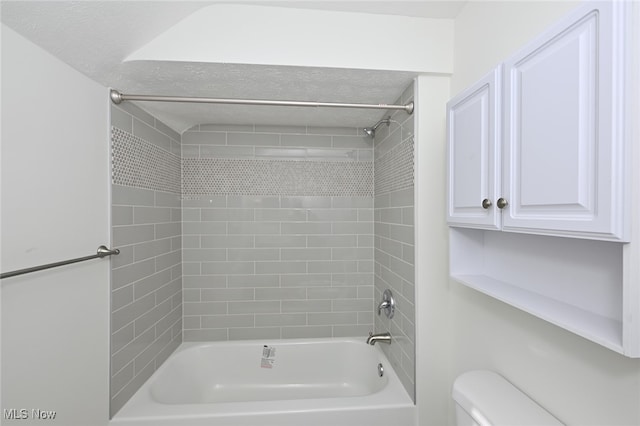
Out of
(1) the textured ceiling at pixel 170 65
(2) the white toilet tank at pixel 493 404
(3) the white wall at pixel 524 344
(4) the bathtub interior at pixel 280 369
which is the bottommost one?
(4) the bathtub interior at pixel 280 369

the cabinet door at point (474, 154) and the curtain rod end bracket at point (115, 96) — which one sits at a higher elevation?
the curtain rod end bracket at point (115, 96)

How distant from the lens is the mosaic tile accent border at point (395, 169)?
1.60m

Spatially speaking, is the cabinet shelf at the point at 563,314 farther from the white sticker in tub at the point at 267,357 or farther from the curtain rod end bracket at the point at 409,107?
the white sticker in tub at the point at 267,357

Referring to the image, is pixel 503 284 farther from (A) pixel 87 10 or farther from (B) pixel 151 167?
(B) pixel 151 167

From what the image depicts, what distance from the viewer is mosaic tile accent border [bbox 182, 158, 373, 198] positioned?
89.7 inches

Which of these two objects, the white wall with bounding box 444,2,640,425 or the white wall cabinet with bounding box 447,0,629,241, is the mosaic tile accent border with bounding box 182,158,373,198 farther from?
the white wall cabinet with bounding box 447,0,629,241

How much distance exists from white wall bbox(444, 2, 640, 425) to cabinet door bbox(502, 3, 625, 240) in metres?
0.28

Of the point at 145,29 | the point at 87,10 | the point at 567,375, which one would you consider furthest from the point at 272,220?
the point at 567,375

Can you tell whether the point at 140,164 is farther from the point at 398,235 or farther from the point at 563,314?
the point at 563,314

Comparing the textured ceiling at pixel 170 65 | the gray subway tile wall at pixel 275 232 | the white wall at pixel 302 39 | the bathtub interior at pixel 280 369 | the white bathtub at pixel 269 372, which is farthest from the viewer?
the gray subway tile wall at pixel 275 232

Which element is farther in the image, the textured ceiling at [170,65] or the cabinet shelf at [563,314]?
the textured ceiling at [170,65]

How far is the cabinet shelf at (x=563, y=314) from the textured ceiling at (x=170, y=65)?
1.09 meters

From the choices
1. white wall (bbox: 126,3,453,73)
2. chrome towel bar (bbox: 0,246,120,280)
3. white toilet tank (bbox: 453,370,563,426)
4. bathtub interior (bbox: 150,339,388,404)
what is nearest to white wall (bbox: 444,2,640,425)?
white toilet tank (bbox: 453,370,563,426)

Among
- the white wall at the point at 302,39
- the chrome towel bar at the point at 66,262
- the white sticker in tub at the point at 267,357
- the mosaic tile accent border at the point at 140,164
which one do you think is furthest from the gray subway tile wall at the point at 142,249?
the white sticker in tub at the point at 267,357
